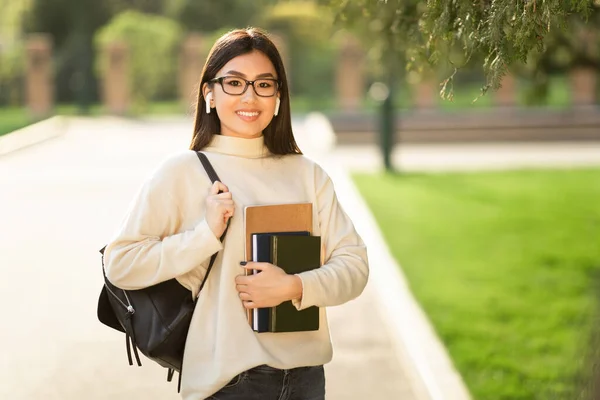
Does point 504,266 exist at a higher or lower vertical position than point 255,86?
lower

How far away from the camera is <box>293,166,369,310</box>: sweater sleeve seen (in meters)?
3.05

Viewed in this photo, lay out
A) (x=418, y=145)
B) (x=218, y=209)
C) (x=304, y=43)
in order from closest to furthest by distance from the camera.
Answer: (x=218, y=209) → (x=418, y=145) → (x=304, y=43)

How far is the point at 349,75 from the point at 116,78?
7.85 m

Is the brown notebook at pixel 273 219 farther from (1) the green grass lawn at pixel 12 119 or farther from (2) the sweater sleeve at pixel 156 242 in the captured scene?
(1) the green grass lawn at pixel 12 119

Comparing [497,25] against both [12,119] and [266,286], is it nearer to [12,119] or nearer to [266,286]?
[266,286]

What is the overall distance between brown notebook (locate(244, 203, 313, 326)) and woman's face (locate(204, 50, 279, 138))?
0.26m

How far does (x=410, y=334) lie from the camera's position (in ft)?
23.3

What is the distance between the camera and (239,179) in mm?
3102

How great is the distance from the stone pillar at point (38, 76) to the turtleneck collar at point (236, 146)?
Result: 109 feet

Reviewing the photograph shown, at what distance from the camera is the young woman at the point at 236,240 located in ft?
9.79

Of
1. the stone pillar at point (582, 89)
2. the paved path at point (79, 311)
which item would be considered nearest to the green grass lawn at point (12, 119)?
the paved path at point (79, 311)

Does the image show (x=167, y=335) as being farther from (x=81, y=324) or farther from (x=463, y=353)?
(x=81, y=324)

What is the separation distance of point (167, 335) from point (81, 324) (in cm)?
449

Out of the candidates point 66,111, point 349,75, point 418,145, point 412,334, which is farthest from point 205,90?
point 66,111
